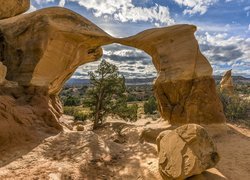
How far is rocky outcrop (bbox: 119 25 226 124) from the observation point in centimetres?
1402

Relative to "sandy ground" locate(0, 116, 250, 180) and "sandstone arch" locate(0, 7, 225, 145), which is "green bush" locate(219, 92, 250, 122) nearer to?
"sandstone arch" locate(0, 7, 225, 145)

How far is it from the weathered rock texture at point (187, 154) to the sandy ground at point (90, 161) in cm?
43

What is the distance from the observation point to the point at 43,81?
12844mm

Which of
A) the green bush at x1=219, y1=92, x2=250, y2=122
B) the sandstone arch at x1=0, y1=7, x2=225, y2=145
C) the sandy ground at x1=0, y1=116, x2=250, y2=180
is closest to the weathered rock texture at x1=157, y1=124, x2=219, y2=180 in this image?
the sandy ground at x1=0, y1=116, x2=250, y2=180

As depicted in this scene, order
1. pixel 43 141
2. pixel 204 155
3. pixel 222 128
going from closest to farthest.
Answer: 1. pixel 204 155
2. pixel 43 141
3. pixel 222 128

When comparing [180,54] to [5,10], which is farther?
[5,10]

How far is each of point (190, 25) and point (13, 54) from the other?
8.80m

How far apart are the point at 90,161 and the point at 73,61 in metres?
7.40

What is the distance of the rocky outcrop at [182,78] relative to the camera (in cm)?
1402

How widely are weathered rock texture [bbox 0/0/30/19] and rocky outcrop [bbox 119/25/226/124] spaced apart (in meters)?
8.46

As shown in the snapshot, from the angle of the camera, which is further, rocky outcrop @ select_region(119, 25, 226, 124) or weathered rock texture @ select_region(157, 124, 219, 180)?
rocky outcrop @ select_region(119, 25, 226, 124)

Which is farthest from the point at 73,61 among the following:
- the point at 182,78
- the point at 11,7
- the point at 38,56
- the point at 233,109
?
the point at 233,109

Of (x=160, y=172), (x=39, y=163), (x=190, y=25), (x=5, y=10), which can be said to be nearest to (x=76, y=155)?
(x=39, y=163)

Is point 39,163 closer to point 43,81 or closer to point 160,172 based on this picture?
point 160,172
